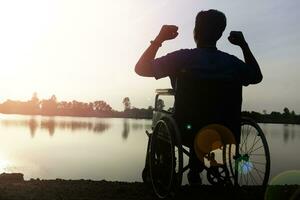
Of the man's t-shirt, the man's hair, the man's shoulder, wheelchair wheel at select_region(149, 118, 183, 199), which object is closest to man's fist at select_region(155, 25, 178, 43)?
the man's t-shirt

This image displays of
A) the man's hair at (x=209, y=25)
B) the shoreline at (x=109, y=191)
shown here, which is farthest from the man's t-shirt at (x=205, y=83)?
the shoreline at (x=109, y=191)

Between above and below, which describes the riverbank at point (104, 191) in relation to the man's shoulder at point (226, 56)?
below

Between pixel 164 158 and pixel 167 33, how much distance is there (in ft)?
4.08

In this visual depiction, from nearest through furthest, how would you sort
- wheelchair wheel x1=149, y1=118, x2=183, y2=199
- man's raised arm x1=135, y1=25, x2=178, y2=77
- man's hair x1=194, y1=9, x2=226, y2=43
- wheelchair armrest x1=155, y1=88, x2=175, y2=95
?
wheelchair wheel x1=149, y1=118, x2=183, y2=199, man's raised arm x1=135, y1=25, x2=178, y2=77, man's hair x1=194, y1=9, x2=226, y2=43, wheelchair armrest x1=155, y1=88, x2=175, y2=95

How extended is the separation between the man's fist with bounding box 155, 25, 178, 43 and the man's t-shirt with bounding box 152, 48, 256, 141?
0.56 ft

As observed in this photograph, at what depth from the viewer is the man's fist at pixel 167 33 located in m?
4.61

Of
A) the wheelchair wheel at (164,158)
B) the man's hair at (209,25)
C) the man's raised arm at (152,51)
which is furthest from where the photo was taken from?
the man's hair at (209,25)

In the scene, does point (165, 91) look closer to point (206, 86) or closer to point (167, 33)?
point (206, 86)

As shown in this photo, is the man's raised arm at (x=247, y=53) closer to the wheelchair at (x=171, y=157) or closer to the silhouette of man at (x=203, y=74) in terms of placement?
the silhouette of man at (x=203, y=74)

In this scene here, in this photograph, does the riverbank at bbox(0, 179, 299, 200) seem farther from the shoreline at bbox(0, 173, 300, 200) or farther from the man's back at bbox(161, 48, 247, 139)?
the man's back at bbox(161, 48, 247, 139)

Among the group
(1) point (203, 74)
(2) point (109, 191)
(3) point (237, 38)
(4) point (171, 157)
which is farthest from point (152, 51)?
(2) point (109, 191)

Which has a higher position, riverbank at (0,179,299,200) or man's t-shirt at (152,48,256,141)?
man's t-shirt at (152,48,256,141)

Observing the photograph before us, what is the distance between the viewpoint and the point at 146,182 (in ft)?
18.5

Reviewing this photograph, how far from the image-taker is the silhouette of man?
181 inches
